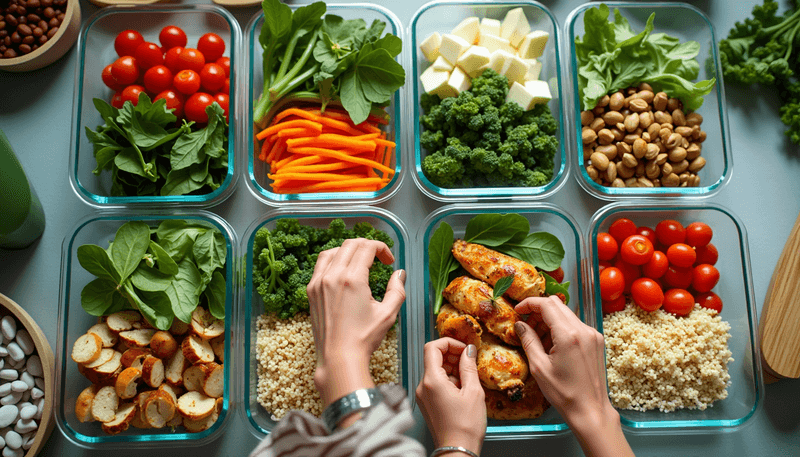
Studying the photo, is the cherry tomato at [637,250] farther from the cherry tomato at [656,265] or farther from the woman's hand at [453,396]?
the woman's hand at [453,396]

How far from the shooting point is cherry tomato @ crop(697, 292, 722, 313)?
6.61 ft

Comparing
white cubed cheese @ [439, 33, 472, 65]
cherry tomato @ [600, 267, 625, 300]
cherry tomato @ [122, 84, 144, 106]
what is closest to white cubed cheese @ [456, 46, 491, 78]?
white cubed cheese @ [439, 33, 472, 65]

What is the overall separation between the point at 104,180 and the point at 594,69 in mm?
1956

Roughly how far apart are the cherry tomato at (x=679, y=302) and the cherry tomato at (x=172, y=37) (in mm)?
2103

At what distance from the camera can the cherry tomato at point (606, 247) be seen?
200cm

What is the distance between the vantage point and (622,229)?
6.63 ft

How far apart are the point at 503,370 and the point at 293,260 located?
80cm

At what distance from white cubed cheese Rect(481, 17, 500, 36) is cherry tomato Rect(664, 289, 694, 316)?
1.21 m

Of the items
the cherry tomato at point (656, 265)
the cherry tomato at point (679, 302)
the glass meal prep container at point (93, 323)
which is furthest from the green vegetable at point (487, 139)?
the glass meal prep container at point (93, 323)

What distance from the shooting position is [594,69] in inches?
82.4

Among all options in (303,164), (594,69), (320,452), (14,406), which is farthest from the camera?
(594,69)

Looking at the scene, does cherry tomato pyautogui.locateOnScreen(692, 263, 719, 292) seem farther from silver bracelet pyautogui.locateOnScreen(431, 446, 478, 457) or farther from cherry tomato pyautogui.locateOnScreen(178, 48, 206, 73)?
cherry tomato pyautogui.locateOnScreen(178, 48, 206, 73)

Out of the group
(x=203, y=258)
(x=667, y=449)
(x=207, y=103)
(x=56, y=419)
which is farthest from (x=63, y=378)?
(x=667, y=449)

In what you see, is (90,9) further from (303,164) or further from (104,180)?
(303,164)
